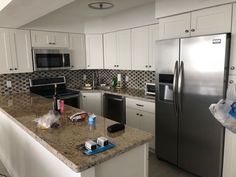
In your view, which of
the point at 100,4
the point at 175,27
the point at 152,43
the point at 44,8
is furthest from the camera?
the point at 152,43

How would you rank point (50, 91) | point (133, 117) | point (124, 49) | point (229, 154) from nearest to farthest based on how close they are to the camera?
1. point (229, 154)
2. point (133, 117)
3. point (124, 49)
4. point (50, 91)

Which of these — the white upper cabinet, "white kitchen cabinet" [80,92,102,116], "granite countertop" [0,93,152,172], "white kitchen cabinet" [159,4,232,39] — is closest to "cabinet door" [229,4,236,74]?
"white kitchen cabinet" [159,4,232,39]

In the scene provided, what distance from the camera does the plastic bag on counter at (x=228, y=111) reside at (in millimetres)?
1257

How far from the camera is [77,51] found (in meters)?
4.34

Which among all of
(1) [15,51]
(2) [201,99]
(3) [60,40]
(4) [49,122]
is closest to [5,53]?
(1) [15,51]

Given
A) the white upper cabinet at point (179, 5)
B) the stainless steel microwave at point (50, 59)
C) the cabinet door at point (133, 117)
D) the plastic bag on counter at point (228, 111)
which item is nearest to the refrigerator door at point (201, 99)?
the white upper cabinet at point (179, 5)

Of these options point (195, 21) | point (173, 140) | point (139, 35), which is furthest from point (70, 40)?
point (173, 140)

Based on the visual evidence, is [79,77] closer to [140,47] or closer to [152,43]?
[140,47]

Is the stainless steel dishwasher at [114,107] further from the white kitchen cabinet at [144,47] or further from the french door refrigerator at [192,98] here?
the french door refrigerator at [192,98]

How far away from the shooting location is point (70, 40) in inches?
164

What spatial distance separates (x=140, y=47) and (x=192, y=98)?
157 cm

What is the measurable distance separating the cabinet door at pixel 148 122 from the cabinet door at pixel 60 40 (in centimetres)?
225

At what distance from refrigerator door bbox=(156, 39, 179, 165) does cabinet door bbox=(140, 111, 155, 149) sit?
0.93 feet

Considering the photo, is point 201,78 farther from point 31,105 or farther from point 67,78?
point 67,78
